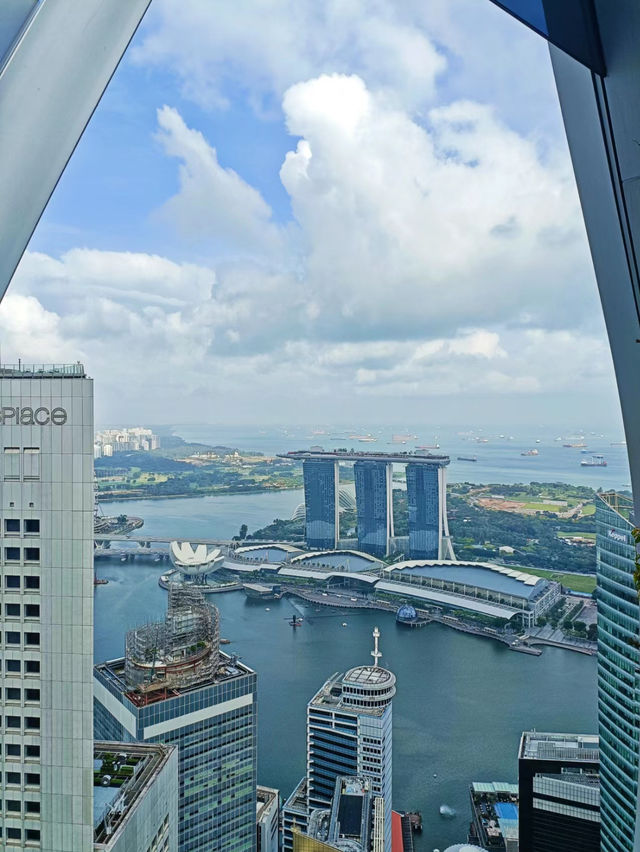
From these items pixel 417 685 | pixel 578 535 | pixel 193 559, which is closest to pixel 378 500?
pixel 578 535

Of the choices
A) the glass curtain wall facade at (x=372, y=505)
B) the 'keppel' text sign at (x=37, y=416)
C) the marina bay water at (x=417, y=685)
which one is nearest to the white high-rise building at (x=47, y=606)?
the 'keppel' text sign at (x=37, y=416)

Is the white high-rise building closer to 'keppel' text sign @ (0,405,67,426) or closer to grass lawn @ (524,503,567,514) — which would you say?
'keppel' text sign @ (0,405,67,426)

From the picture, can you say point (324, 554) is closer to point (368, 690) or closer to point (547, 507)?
point (547, 507)

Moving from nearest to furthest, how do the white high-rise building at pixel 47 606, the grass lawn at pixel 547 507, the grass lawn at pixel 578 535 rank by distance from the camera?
the white high-rise building at pixel 47 606, the grass lawn at pixel 578 535, the grass lawn at pixel 547 507

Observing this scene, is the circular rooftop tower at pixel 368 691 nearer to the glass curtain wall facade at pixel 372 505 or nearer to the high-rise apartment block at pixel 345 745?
the high-rise apartment block at pixel 345 745

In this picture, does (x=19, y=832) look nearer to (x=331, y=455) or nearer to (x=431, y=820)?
(x=431, y=820)

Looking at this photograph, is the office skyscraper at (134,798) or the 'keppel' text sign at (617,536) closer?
the office skyscraper at (134,798)

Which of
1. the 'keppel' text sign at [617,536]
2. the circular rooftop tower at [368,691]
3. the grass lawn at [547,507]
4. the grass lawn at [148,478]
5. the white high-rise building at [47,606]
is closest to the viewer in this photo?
the white high-rise building at [47,606]
